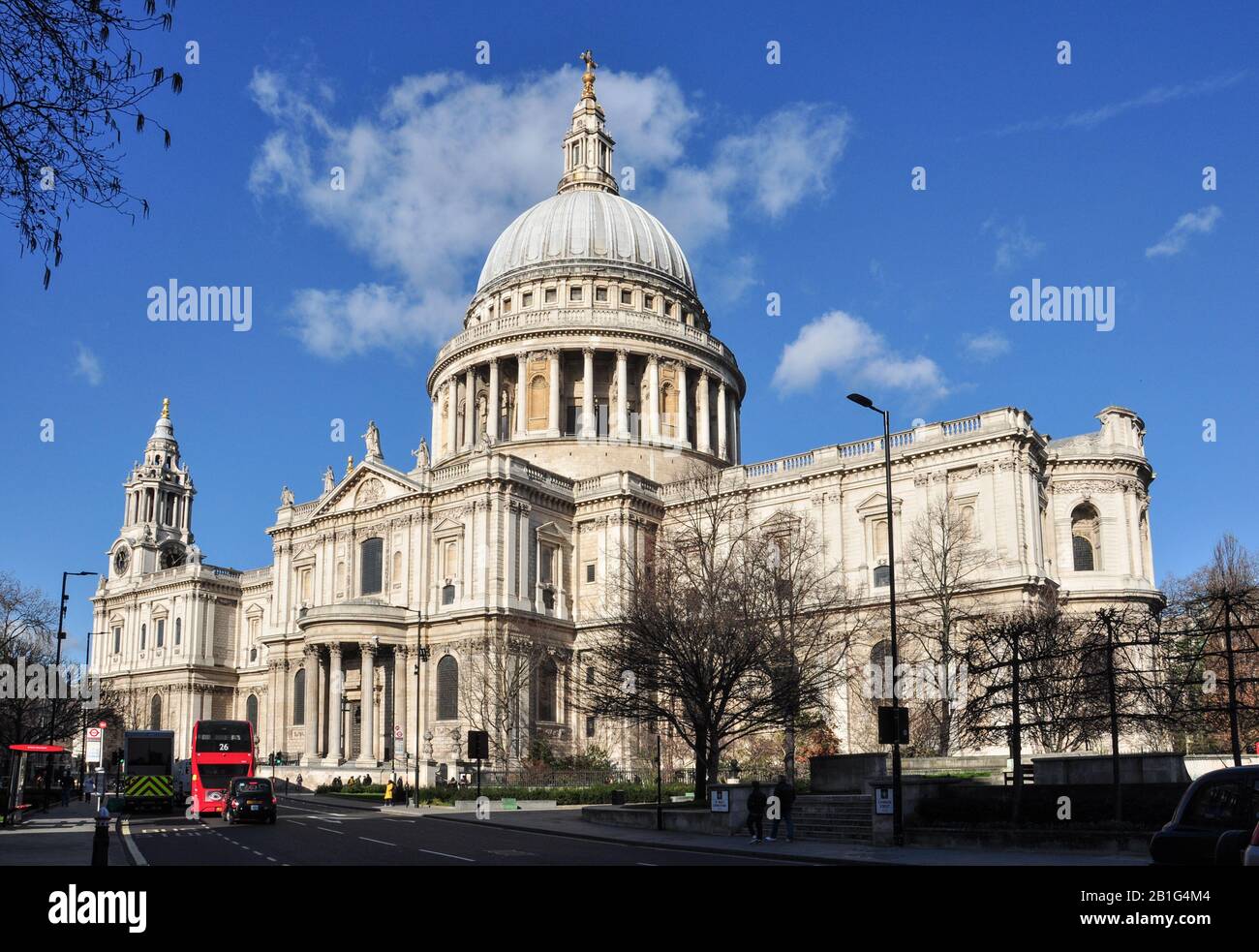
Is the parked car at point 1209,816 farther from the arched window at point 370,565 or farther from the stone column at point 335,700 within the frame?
the arched window at point 370,565

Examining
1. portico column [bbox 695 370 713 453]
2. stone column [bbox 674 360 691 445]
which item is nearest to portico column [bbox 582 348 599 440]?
stone column [bbox 674 360 691 445]

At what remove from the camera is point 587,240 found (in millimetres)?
95000

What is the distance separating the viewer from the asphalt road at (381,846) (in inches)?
974

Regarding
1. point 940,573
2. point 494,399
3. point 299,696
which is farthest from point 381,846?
point 494,399

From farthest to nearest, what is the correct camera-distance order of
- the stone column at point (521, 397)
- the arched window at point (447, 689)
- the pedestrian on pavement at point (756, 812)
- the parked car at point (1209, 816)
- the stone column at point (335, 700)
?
the stone column at point (521, 397) → the stone column at point (335, 700) → the arched window at point (447, 689) → the pedestrian on pavement at point (756, 812) → the parked car at point (1209, 816)

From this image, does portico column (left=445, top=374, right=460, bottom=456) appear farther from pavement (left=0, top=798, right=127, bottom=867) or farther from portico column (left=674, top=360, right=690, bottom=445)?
pavement (left=0, top=798, right=127, bottom=867)

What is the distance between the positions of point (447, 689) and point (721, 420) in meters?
33.0

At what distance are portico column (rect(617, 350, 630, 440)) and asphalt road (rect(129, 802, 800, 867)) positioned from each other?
44.3 metres

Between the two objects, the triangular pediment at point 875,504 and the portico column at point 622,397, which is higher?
the portico column at point 622,397

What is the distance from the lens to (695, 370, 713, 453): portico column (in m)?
87.9

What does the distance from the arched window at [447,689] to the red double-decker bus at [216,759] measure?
20293 millimetres

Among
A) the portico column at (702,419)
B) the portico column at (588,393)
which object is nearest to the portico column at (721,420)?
the portico column at (702,419)
